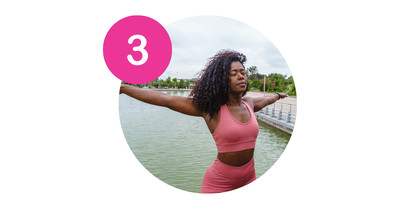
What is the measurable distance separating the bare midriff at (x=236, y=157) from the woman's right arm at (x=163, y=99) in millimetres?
427

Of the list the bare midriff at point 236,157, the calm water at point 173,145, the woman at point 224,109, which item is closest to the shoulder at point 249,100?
the woman at point 224,109

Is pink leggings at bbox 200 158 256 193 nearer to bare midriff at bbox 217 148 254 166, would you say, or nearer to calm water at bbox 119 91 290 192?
bare midriff at bbox 217 148 254 166

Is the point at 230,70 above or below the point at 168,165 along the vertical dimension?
above

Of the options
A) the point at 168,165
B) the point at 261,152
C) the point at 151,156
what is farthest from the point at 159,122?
the point at 261,152

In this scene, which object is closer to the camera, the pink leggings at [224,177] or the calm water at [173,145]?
the pink leggings at [224,177]

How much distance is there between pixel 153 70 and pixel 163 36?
0.36 meters

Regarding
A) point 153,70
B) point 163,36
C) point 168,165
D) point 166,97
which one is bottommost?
point 168,165

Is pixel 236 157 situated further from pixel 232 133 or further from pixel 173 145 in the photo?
pixel 173 145

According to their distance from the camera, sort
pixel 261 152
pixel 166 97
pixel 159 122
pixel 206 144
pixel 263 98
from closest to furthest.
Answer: pixel 166 97 → pixel 263 98 → pixel 261 152 → pixel 206 144 → pixel 159 122

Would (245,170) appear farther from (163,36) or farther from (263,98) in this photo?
(163,36)

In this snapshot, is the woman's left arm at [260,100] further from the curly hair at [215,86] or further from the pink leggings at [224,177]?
the pink leggings at [224,177]

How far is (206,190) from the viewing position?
282cm

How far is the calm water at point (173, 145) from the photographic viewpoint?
410 centimetres

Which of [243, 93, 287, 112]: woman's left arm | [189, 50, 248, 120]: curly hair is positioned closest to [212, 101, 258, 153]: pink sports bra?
[189, 50, 248, 120]: curly hair
